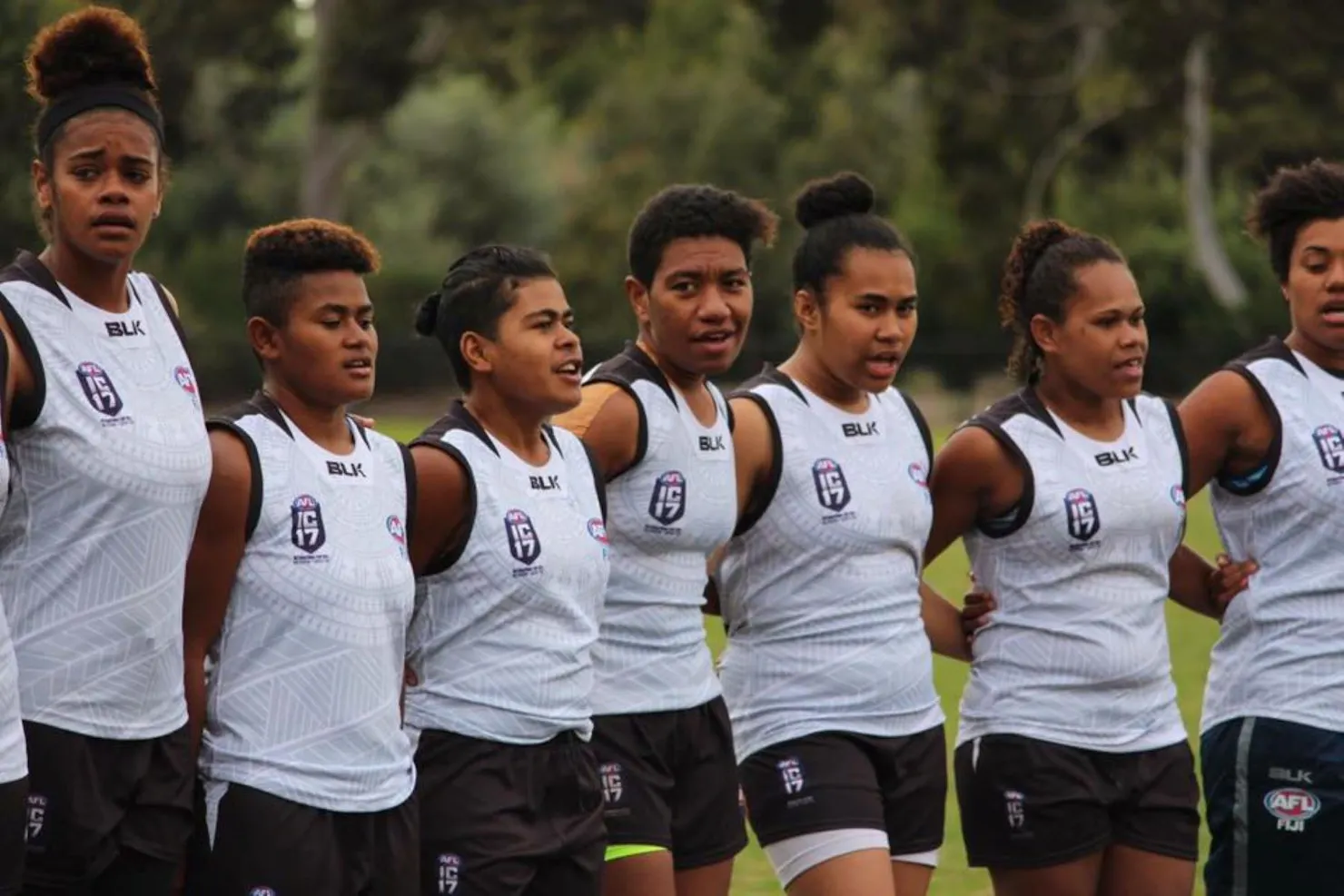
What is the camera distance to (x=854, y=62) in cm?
4991

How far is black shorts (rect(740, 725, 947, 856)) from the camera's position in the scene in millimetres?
6160

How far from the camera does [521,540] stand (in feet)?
18.4

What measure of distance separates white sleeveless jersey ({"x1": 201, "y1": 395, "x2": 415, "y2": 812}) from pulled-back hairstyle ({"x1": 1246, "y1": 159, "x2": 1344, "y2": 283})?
10.3 feet

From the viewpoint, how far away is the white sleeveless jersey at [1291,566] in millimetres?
6480

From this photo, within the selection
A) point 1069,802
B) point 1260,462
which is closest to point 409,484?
point 1069,802

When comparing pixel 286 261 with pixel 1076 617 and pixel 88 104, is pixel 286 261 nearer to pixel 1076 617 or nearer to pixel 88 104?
pixel 88 104

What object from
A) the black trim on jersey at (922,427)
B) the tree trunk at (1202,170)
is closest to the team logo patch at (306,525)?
the black trim on jersey at (922,427)

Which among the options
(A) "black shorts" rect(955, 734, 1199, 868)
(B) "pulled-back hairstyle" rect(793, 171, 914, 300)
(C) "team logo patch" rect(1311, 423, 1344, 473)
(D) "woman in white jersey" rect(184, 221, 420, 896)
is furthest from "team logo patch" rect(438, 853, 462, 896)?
(C) "team logo patch" rect(1311, 423, 1344, 473)

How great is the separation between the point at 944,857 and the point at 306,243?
5.26 meters

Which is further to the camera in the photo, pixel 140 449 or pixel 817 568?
pixel 817 568

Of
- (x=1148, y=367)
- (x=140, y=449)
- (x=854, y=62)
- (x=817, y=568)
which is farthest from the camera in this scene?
(x=854, y=62)

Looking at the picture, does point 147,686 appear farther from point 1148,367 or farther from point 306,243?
point 1148,367

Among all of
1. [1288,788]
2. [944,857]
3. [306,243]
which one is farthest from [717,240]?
[944,857]

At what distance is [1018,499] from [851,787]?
95 cm
